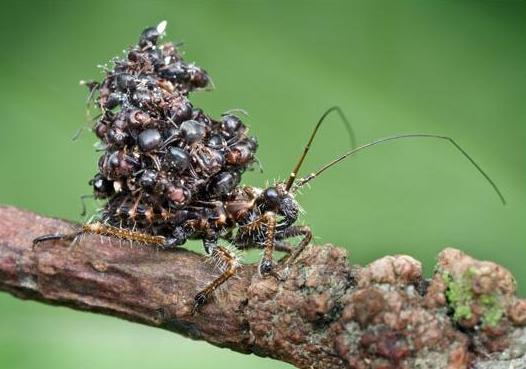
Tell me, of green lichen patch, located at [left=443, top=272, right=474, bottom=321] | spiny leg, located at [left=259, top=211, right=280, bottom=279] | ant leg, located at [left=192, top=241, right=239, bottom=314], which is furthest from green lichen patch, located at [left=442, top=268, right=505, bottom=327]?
ant leg, located at [left=192, top=241, right=239, bottom=314]

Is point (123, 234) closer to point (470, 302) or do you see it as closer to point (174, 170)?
point (174, 170)

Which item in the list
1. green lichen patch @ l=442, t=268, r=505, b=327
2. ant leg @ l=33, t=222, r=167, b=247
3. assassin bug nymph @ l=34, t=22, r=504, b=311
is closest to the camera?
green lichen patch @ l=442, t=268, r=505, b=327

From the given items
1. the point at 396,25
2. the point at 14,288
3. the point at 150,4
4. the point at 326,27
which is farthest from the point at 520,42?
the point at 14,288

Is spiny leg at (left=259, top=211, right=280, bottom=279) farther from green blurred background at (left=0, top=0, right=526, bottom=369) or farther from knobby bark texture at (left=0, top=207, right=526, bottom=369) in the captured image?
green blurred background at (left=0, top=0, right=526, bottom=369)

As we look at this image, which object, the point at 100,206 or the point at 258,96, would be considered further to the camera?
the point at 258,96

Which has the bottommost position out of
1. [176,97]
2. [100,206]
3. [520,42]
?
[100,206]

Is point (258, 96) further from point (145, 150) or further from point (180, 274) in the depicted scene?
point (180, 274)
